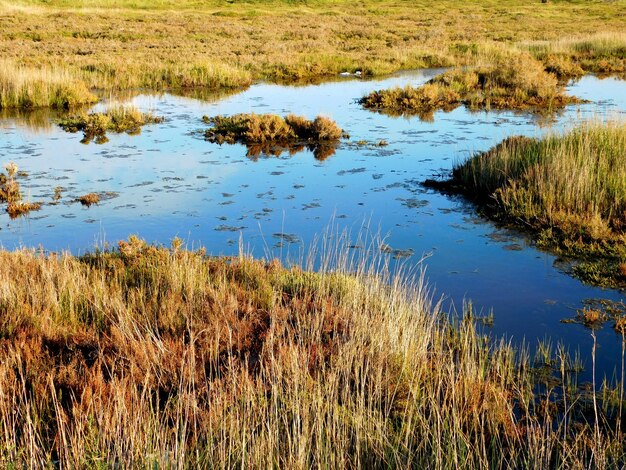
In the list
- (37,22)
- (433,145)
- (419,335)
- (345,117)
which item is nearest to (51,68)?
(345,117)

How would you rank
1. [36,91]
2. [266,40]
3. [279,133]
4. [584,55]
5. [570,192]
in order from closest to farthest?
1. [570,192]
2. [279,133]
3. [36,91]
4. [584,55]
5. [266,40]

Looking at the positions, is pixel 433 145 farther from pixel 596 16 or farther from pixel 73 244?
pixel 596 16

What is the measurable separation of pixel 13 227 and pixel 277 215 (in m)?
4.41

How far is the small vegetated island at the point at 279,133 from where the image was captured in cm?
1741

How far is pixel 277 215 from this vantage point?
11.8 metres

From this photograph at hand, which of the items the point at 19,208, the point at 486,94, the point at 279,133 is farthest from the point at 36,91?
the point at 486,94

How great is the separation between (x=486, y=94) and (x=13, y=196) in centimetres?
1727

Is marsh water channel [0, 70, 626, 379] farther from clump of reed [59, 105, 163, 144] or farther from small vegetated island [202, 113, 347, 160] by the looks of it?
small vegetated island [202, 113, 347, 160]

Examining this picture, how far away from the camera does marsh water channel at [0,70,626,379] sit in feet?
27.7

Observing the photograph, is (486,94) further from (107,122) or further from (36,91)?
(36,91)

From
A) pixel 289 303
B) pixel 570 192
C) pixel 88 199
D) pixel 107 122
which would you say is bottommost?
pixel 289 303

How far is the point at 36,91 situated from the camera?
21.6 meters

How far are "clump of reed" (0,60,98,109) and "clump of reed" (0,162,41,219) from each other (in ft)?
29.7

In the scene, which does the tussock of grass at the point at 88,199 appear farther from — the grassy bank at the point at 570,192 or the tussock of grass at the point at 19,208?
the grassy bank at the point at 570,192
